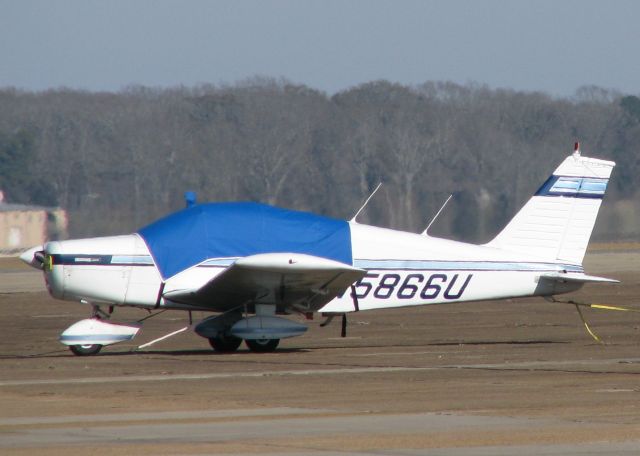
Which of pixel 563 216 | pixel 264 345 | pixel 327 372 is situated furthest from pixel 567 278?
pixel 327 372

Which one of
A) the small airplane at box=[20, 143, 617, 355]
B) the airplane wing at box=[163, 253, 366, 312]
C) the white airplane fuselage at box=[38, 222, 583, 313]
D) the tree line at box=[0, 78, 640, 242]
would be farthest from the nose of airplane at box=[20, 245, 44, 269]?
the tree line at box=[0, 78, 640, 242]

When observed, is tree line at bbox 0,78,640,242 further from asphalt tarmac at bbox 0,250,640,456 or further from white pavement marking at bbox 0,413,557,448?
white pavement marking at bbox 0,413,557,448

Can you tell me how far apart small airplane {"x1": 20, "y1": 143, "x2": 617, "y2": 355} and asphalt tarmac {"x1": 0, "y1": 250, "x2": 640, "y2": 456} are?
59cm

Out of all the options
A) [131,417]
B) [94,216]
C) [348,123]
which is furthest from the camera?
[348,123]

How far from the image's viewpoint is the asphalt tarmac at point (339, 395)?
9195 millimetres

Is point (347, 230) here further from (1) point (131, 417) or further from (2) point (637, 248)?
(2) point (637, 248)

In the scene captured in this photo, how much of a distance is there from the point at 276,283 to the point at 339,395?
492 centimetres

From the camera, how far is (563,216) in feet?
60.0

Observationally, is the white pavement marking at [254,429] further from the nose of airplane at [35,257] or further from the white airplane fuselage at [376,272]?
the nose of airplane at [35,257]

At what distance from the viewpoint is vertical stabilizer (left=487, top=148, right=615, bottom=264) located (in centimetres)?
1817

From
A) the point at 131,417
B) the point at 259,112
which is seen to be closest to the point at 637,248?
the point at 259,112

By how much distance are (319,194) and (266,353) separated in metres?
41.7

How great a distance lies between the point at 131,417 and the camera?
35.1ft

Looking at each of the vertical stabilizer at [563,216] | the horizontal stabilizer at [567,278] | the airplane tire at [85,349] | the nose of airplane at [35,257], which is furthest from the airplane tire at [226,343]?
the horizontal stabilizer at [567,278]
